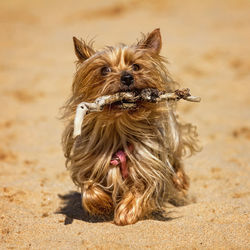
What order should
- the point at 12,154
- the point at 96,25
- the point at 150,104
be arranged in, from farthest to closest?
the point at 96,25, the point at 12,154, the point at 150,104

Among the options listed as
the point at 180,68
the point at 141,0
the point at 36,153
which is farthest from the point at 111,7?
the point at 36,153

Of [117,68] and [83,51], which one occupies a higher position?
[83,51]

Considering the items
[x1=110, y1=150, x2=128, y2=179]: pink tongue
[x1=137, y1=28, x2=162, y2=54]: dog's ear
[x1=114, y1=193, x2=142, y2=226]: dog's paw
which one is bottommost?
[x1=114, y1=193, x2=142, y2=226]: dog's paw

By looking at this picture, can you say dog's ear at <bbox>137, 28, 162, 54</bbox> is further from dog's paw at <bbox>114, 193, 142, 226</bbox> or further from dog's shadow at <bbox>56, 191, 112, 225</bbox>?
dog's shadow at <bbox>56, 191, 112, 225</bbox>

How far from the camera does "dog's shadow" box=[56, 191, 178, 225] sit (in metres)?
3.78

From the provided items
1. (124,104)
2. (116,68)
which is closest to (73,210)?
(124,104)

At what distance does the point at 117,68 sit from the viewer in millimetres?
3648

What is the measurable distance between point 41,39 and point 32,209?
825cm

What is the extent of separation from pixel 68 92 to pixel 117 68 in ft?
16.0

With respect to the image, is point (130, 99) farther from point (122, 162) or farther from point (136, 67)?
point (122, 162)

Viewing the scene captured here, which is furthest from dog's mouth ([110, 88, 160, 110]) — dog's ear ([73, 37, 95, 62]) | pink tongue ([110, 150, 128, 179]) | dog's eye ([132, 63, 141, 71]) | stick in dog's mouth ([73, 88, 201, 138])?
dog's ear ([73, 37, 95, 62])

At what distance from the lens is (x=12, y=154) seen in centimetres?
566

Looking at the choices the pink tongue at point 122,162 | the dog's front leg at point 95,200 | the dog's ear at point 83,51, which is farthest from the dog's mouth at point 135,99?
the dog's front leg at point 95,200

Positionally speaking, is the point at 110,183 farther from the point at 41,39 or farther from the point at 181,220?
the point at 41,39
